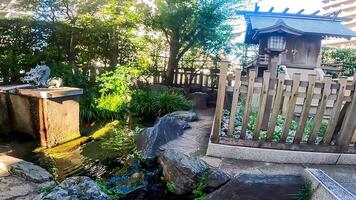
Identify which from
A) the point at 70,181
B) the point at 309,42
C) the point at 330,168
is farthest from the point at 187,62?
the point at 70,181

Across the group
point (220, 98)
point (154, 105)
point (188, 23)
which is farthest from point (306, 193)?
point (188, 23)

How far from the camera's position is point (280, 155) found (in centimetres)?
388

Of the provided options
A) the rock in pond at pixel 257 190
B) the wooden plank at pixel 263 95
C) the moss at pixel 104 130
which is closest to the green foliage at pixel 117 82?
the moss at pixel 104 130

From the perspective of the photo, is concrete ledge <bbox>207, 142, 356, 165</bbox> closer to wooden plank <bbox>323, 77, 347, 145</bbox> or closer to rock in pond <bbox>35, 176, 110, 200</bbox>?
wooden plank <bbox>323, 77, 347, 145</bbox>

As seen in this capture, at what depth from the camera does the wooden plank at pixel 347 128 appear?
3732 millimetres

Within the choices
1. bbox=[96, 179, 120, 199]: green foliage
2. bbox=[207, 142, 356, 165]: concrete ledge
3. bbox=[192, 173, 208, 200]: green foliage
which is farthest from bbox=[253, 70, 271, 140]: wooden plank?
bbox=[96, 179, 120, 199]: green foliage

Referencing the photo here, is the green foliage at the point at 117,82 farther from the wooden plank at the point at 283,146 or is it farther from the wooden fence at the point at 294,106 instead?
the wooden plank at the point at 283,146

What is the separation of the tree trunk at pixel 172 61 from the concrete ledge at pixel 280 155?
7.24 metres

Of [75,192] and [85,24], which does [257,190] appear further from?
[85,24]

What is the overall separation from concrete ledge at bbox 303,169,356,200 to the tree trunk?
8204 millimetres

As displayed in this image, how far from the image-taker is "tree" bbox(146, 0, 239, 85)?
9.23 metres

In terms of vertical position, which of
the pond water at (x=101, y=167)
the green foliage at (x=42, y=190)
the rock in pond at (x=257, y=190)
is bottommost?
the pond water at (x=101, y=167)

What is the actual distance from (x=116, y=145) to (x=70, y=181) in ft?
8.14

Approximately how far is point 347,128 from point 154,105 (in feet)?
16.6
